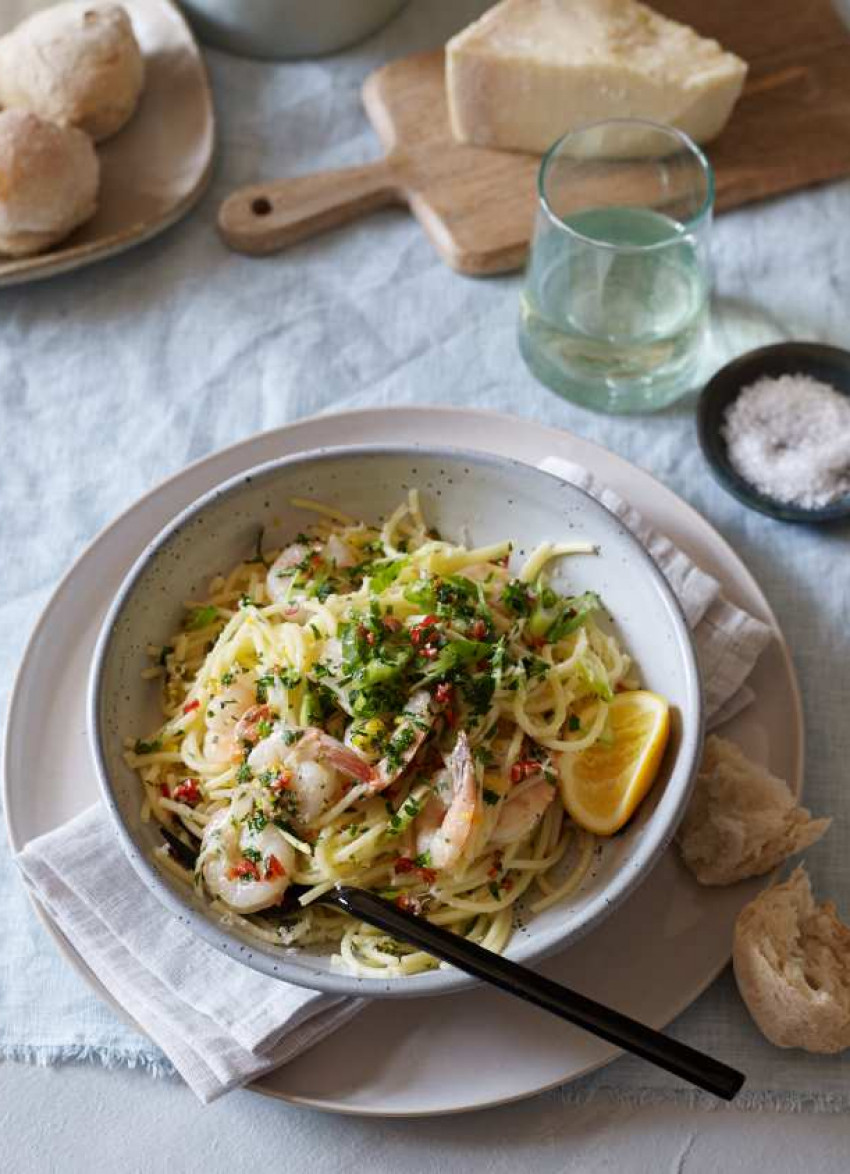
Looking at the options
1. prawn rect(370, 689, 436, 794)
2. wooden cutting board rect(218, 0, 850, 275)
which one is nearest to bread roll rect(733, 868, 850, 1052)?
prawn rect(370, 689, 436, 794)

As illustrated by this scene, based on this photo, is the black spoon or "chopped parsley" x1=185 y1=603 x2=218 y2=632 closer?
the black spoon

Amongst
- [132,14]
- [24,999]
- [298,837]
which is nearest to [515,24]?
[132,14]

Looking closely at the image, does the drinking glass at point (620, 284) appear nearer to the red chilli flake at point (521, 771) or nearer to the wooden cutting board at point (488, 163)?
the wooden cutting board at point (488, 163)

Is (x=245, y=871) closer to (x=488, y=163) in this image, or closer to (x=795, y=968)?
(x=795, y=968)

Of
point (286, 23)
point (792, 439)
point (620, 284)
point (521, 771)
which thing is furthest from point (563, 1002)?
point (286, 23)

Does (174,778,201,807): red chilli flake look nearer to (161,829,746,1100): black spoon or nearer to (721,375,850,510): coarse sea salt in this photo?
(161,829,746,1100): black spoon

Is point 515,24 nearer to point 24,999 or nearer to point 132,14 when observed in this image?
point 132,14

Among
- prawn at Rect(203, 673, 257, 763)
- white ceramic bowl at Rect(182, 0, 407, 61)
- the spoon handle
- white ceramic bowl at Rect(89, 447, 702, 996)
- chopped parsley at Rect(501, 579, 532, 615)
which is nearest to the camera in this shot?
the spoon handle
